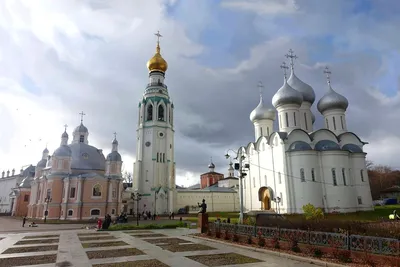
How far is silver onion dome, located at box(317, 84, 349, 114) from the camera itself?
39500 mm

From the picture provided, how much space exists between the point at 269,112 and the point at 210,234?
1271 inches

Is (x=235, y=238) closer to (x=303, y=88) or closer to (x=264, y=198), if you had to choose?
(x=264, y=198)

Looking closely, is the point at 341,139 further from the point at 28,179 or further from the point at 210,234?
the point at 28,179

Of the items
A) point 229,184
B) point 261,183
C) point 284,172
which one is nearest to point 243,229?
point 284,172

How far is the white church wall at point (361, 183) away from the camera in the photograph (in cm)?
3428

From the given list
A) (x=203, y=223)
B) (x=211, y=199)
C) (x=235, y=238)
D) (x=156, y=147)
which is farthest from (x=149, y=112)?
(x=235, y=238)

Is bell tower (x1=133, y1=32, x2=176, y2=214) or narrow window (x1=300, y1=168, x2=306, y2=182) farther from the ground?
bell tower (x1=133, y1=32, x2=176, y2=214)

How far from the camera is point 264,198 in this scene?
126 ft

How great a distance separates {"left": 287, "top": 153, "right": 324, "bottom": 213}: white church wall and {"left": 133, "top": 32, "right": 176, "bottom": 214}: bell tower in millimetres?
25023

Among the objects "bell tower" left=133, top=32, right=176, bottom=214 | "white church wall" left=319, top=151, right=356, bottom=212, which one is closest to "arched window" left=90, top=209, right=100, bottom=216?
"bell tower" left=133, top=32, right=176, bottom=214

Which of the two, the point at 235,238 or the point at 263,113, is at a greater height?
the point at 263,113

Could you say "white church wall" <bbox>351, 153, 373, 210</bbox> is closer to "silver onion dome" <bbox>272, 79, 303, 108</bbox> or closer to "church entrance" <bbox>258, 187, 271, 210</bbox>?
"silver onion dome" <bbox>272, 79, 303, 108</bbox>

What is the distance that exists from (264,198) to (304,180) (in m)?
6.90

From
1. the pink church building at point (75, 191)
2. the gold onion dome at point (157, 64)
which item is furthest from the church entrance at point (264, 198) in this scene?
the gold onion dome at point (157, 64)
